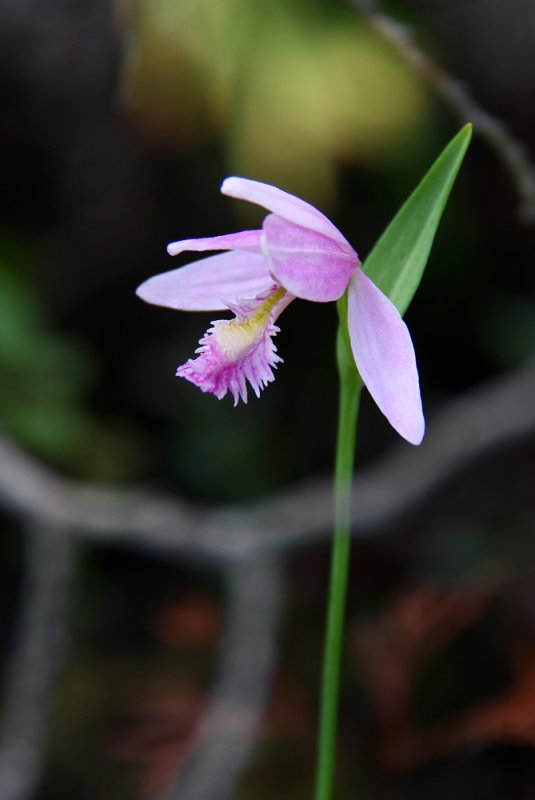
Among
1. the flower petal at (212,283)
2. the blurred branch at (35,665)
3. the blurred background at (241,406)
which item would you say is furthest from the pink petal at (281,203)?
the blurred branch at (35,665)

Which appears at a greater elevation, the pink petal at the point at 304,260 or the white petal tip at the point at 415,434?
the pink petal at the point at 304,260

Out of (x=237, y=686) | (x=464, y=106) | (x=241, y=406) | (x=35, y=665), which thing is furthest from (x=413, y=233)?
(x=241, y=406)

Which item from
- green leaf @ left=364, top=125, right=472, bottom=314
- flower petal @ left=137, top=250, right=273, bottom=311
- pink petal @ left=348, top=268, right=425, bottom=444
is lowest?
pink petal @ left=348, top=268, right=425, bottom=444

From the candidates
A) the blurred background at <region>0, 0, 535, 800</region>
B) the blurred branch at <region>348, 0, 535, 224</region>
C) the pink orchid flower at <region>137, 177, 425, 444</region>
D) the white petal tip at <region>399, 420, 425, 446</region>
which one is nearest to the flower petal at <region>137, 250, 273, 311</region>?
the pink orchid flower at <region>137, 177, 425, 444</region>

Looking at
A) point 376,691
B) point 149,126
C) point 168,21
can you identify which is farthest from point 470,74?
point 376,691

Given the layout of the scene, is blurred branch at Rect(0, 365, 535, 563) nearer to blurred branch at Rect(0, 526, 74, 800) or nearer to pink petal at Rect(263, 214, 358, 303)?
blurred branch at Rect(0, 526, 74, 800)

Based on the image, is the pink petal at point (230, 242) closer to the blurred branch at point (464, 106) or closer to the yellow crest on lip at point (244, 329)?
the yellow crest on lip at point (244, 329)
